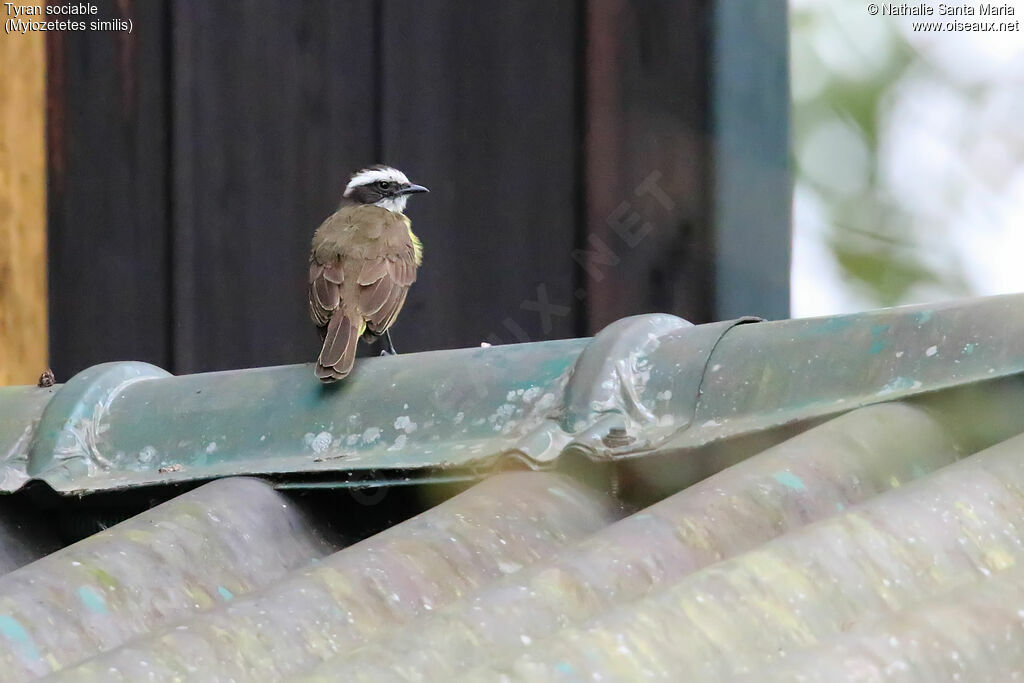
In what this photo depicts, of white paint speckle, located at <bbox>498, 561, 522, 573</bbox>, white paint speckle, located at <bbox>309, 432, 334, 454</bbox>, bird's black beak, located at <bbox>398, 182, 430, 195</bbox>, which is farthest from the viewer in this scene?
bird's black beak, located at <bbox>398, 182, 430, 195</bbox>

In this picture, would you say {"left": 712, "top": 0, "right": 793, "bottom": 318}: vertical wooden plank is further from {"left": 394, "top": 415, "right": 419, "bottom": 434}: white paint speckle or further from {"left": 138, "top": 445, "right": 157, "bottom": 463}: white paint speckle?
{"left": 138, "top": 445, "right": 157, "bottom": 463}: white paint speckle

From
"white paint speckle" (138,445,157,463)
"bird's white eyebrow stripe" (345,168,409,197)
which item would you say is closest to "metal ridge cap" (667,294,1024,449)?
"white paint speckle" (138,445,157,463)

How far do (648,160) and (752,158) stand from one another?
412 millimetres

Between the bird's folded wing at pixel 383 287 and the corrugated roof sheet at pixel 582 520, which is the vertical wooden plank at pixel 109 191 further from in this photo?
the corrugated roof sheet at pixel 582 520

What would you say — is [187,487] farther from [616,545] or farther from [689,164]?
[689,164]

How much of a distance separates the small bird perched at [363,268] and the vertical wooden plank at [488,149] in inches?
21.7

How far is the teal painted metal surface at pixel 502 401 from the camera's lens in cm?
309

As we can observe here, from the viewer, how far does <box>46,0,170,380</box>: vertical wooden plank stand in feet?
20.6

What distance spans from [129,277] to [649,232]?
82.4 inches

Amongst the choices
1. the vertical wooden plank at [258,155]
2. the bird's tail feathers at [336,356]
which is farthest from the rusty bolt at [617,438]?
the vertical wooden plank at [258,155]

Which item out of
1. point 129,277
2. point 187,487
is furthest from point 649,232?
point 187,487

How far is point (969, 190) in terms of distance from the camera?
594 centimetres

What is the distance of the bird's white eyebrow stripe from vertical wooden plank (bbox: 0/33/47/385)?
1.26m

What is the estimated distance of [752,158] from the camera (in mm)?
6230
